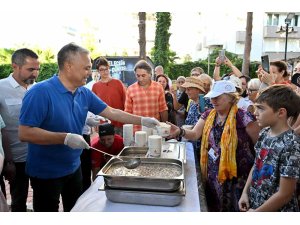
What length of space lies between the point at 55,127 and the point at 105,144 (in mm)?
792

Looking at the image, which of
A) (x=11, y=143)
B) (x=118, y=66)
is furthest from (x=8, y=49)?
(x=11, y=143)

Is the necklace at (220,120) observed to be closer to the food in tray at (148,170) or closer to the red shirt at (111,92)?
the food in tray at (148,170)

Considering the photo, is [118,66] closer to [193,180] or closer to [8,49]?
[193,180]

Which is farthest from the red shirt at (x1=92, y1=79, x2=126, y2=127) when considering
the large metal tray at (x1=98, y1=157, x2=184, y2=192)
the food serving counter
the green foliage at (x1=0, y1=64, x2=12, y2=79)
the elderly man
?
the green foliage at (x1=0, y1=64, x2=12, y2=79)

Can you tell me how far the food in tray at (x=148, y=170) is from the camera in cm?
152

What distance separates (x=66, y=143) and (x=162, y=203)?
0.72 m

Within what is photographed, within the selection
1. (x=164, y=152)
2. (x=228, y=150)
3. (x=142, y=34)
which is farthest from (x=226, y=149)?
A: (x=142, y=34)

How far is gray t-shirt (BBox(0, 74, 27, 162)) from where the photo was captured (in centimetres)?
226

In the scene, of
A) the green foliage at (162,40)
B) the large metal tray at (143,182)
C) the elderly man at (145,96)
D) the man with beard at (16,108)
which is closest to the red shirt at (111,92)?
the elderly man at (145,96)

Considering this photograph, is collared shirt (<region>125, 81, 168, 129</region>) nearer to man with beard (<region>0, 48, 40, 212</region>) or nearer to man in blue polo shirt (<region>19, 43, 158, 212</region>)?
man with beard (<region>0, 48, 40, 212</region>)

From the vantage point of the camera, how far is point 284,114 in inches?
61.3

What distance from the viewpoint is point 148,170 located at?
1.60 m

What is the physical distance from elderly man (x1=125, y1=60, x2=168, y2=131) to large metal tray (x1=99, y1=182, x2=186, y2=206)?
7.01 feet

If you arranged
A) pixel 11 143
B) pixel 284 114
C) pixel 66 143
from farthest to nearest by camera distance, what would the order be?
pixel 11 143 < pixel 66 143 < pixel 284 114
